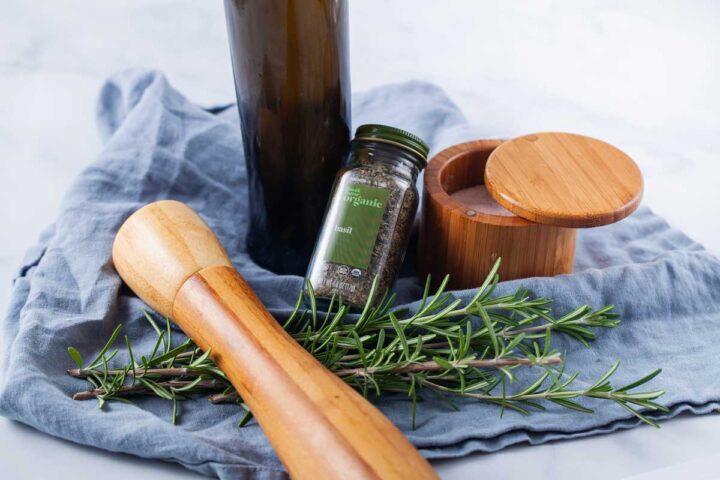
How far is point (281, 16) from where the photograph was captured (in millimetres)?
835

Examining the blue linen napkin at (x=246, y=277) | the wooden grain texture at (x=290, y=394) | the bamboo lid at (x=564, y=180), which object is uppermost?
the bamboo lid at (x=564, y=180)

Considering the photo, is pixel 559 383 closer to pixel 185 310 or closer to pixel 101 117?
pixel 185 310

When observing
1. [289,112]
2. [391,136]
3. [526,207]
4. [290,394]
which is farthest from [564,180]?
[290,394]

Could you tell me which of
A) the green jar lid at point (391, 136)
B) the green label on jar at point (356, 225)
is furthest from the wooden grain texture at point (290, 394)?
the green jar lid at point (391, 136)

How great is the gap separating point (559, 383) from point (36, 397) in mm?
478

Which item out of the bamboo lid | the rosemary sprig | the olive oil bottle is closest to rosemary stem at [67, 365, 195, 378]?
the rosemary sprig

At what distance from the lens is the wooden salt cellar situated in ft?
2.87

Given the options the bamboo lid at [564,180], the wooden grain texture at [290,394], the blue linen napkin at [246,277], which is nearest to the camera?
the wooden grain texture at [290,394]

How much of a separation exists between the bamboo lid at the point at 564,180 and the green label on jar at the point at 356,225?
0.46 feet

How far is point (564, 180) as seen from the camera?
0.92m

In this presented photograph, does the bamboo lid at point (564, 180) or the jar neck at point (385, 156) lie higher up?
the jar neck at point (385, 156)

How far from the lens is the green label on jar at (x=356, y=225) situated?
2.78 ft

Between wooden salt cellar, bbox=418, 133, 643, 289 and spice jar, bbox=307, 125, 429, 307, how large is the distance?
0.06 meters

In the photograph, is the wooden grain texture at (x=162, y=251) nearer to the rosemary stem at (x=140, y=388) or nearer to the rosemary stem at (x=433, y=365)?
the rosemary stem at (x=140, y=388)
